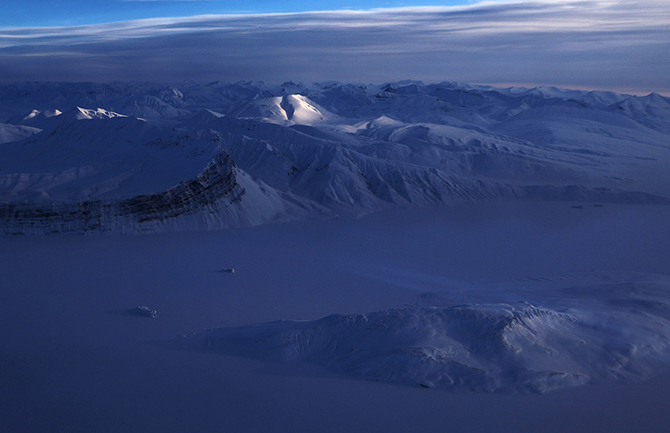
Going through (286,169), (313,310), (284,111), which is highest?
(284,111)

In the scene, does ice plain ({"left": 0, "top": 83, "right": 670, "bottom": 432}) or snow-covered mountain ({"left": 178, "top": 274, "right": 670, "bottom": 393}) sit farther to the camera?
snow-covered mountain ({"left": 178, "top": 274, "right": 670, "bottom": 393})

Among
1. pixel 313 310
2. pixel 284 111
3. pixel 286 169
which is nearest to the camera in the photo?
pixel 313 310

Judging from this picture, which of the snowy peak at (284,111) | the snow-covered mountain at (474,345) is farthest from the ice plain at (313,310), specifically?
the snowy peak at (284,111)

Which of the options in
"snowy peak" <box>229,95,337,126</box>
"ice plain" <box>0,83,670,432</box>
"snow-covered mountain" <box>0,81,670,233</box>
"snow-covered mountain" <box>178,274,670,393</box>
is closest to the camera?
"ice plain" <box>0,83,670,432</box>

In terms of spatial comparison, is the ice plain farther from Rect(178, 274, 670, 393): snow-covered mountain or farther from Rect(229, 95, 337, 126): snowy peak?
Rect(229, 95, 337, 126): snowy peak

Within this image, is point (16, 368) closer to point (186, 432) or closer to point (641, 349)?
point (186, 432)

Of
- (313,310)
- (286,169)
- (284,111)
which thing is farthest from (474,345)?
(284,111)

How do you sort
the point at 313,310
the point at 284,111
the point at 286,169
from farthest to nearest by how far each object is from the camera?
the point at 284,111 < the point at 286,169 < the point at 313,310

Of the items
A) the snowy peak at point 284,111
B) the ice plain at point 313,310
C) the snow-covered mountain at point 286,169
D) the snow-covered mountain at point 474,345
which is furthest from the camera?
the snowy peak at point 284,111

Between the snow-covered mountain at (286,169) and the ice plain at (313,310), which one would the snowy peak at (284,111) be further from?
the ice plain at (313,310)

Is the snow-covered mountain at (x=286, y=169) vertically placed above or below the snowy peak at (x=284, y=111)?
below

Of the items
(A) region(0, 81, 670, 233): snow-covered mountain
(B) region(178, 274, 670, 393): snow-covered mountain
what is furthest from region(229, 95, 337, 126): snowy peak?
(B) region(178, 274, 670, 393): snow-covered mountain

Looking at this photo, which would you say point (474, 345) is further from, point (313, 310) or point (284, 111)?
point (284, 111)
